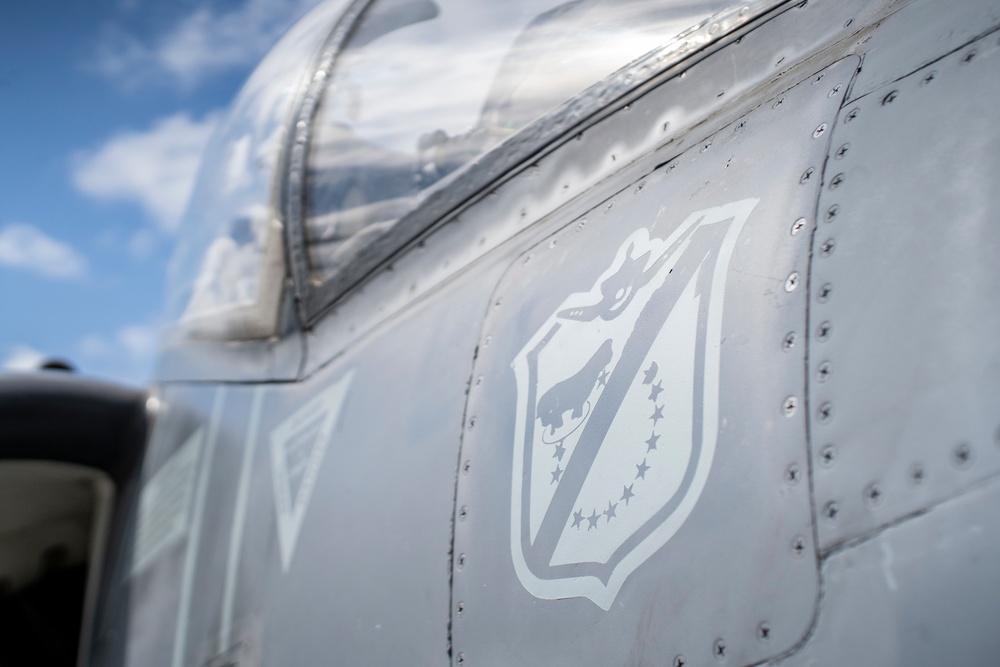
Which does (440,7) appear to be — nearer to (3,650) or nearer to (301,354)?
(301,354)

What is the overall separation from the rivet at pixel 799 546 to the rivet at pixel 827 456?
3.8 inches

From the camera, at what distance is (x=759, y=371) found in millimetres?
1375

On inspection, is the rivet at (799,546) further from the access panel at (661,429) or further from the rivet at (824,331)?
the rivet at (824,331)

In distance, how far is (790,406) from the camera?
1311 mm

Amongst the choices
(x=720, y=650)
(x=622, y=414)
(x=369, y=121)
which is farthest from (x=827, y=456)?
(x=369, y=121)

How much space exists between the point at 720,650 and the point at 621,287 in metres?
0.67

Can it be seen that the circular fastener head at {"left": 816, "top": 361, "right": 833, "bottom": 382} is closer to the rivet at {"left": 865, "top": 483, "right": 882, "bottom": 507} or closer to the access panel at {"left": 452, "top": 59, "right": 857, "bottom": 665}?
the access panel at {"left": 452, "top": 59, "right": 857, "bottom": 665}

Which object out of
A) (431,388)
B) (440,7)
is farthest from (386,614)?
(440,7)

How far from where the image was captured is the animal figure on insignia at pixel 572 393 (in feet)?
5.44

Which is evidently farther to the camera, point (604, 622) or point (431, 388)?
point (431, 388)

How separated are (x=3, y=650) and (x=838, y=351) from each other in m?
3.21

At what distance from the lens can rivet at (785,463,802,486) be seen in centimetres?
126

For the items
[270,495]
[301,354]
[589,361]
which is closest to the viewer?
[589,361]

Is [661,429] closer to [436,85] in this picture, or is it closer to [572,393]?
[572,393]
